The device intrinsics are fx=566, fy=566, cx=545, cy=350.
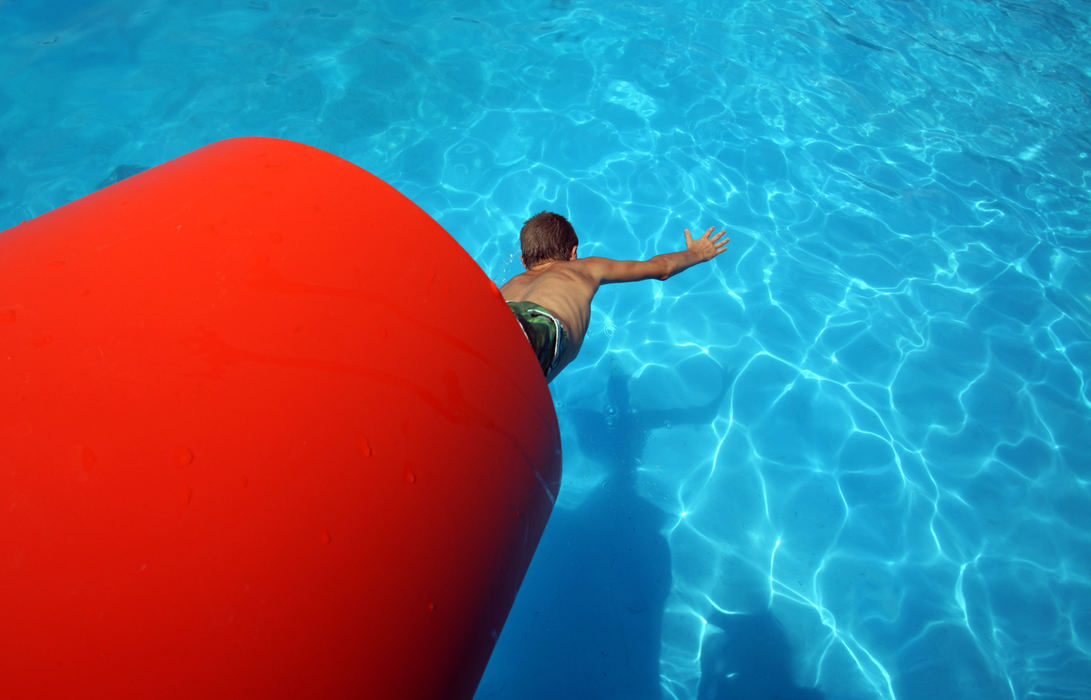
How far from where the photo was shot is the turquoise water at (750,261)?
3891 mm

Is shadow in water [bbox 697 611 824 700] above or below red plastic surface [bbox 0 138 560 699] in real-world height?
below

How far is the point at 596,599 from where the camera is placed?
3920 millimetres

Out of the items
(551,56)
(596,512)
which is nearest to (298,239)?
(596,512)

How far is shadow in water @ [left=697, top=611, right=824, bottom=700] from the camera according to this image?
3.60 metres

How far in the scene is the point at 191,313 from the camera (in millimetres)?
1045

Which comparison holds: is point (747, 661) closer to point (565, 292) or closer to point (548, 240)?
point (565, 292)

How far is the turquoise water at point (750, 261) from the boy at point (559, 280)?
148 centimetres

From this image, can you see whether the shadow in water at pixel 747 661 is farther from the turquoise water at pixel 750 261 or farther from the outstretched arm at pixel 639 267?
the outstretched arm at pixel 639 267

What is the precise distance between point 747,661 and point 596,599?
3.40ft

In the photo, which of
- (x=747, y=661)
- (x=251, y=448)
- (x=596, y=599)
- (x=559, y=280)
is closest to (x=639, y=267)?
(x=559, y=280)

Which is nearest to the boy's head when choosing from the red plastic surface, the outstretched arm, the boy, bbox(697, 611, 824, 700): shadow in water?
the boy

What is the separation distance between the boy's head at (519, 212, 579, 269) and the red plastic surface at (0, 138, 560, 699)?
2.23 meters

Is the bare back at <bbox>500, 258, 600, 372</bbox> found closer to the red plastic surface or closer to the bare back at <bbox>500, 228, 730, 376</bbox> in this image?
the bare back at <bbox>500, 228, 730, 376</bbox>

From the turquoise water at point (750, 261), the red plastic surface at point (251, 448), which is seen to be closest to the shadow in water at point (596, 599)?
the turquoise water at point (750, 261)
